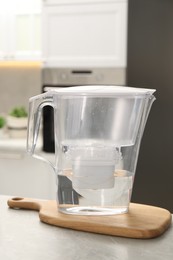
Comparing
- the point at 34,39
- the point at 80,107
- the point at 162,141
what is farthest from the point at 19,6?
the point at 80,107

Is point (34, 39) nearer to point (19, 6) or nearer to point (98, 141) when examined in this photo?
point (19, 6)

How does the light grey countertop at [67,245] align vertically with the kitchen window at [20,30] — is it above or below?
below

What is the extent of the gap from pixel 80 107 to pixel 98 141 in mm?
67

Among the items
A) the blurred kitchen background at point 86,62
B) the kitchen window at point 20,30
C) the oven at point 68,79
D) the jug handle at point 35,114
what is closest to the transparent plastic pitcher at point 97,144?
the jug handle at point 35,114

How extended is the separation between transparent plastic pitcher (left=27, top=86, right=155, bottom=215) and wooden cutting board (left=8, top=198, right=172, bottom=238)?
0.08ft

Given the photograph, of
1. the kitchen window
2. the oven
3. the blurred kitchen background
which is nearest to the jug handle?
the blurred kitchen background

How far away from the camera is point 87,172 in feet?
2.48

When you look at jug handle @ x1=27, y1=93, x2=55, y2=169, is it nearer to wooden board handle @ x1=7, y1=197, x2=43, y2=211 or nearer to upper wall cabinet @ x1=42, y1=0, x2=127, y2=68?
wooden board handle @ x1=7, y1=197, x2=43, y2=211

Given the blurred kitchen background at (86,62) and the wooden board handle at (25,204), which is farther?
the blurred kitchen background at (86,62)

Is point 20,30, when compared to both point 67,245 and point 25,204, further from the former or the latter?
point 67,245

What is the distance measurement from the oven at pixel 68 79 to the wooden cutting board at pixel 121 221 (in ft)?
5.28

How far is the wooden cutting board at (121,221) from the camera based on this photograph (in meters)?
0.71

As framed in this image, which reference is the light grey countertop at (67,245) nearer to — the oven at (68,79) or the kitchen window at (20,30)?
the oven at (68,79)

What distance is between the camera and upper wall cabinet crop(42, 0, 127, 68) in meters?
2.42
